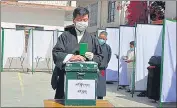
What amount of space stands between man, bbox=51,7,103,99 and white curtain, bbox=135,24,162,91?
20.8 feet

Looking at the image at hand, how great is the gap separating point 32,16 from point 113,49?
330 inches

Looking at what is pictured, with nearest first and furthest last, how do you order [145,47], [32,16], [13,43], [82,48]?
[82,48] < [145,47] < [13,43] < [32,16]

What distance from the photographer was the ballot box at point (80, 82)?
345 cm

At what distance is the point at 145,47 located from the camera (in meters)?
10.1

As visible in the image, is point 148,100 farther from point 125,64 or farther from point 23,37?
point 23,37

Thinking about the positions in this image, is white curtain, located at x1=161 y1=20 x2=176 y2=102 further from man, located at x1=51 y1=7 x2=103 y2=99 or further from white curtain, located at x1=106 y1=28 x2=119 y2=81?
white curtain, located at x1=106 y1=28 x2=119 y2=81

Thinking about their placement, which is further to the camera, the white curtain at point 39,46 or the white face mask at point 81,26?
the white curtain at point 39,46

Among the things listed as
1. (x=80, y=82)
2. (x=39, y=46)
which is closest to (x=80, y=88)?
(x=80, y=82)

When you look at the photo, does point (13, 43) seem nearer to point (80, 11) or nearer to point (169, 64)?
point (169, 64)

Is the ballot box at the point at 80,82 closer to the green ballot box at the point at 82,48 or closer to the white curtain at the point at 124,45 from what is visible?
the green ballot box at the point at 82,48

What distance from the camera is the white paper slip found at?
3.47m

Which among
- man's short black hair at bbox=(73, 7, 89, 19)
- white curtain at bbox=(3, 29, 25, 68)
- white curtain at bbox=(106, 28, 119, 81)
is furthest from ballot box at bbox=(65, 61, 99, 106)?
white curtain at bbox=(3, 29, 25, 68)

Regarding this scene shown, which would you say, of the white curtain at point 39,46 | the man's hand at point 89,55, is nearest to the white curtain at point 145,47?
the man's hand at point 89,55

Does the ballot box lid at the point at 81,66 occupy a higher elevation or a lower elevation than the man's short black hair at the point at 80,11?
lower
